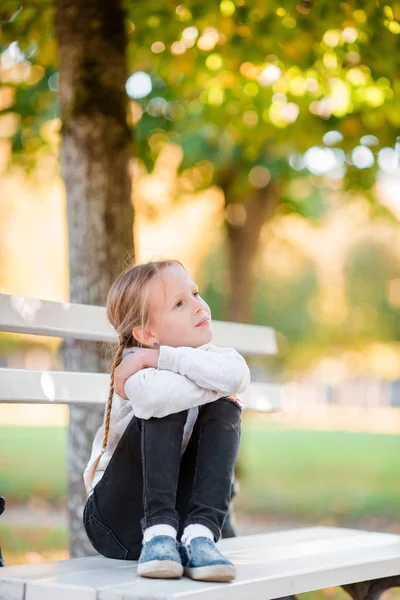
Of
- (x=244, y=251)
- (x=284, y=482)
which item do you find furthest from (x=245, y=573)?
(x=284, y=482)

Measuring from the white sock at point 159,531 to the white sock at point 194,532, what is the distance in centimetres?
4

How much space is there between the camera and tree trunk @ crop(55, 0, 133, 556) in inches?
179

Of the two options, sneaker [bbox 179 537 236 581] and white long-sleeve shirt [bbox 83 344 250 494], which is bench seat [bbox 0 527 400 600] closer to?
sneaker [bbox 179 537 236 581]

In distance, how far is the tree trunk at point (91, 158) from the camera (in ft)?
14.9

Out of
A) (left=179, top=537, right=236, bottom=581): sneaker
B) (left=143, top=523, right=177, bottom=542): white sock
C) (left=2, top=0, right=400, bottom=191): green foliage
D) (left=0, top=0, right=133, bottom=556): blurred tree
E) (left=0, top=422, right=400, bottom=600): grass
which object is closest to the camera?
(left=179, top=537, right=236, bottom=581): sneaker

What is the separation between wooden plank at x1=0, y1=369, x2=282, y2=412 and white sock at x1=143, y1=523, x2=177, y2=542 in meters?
0.85

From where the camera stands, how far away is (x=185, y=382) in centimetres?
258

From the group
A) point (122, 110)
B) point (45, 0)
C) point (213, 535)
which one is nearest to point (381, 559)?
point (213, 535)

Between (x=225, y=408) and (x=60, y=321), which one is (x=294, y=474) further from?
(x=225, y=408)

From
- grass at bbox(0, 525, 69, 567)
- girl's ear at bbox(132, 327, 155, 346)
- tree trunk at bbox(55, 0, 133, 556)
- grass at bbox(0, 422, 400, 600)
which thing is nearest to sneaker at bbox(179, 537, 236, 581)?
girl's ear at bbox(132, 327, 155, 346)

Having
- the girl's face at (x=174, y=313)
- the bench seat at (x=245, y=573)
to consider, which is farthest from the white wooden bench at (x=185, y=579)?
the girl's face at (x=174, y=313)

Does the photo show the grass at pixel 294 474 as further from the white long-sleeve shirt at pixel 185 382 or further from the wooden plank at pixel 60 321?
the white long-sleeve shirt at pixel 185 382

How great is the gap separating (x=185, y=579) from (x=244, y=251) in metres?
8.83

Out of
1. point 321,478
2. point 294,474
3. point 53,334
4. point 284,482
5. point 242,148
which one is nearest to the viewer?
point 53,334
